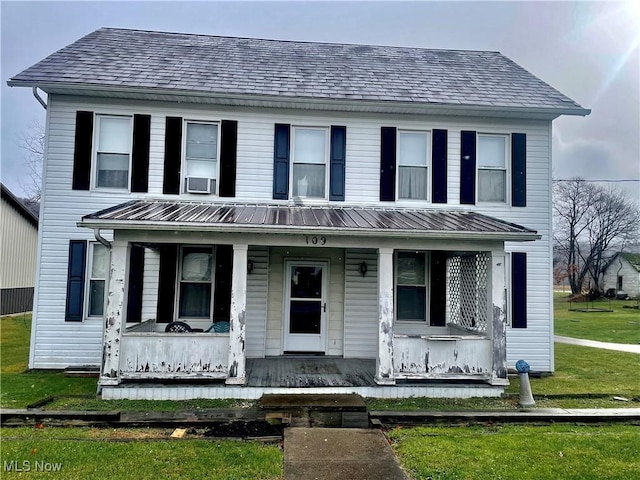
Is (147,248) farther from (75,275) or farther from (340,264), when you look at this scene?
(340,264)

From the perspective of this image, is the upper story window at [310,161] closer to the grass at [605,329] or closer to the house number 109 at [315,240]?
the house number 109 at [315,240]

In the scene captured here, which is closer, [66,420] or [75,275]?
[66,420]

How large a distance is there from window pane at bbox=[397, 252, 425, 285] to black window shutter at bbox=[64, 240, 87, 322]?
6.66 meters

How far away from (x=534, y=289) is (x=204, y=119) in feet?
26.6

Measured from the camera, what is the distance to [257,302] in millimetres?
8609

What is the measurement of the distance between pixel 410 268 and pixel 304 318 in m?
2.59

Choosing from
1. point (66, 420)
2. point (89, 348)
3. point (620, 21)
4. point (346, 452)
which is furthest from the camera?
point (620, 21)

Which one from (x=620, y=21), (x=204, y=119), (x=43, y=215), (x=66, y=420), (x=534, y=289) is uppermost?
(x=620, y=21)

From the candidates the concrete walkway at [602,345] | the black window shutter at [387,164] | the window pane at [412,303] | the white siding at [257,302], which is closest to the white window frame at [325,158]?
the black window shutter at [387,164]

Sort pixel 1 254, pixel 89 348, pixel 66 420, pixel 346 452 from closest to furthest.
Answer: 1. pixel 346 452
2. pixel 66 420
3. pixel 89 348
4. pixel 1 254

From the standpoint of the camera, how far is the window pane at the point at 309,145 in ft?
29.1

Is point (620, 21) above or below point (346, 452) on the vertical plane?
above

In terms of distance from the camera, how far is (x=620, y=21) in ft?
41.4

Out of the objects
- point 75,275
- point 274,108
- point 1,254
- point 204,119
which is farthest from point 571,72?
point 1,254
